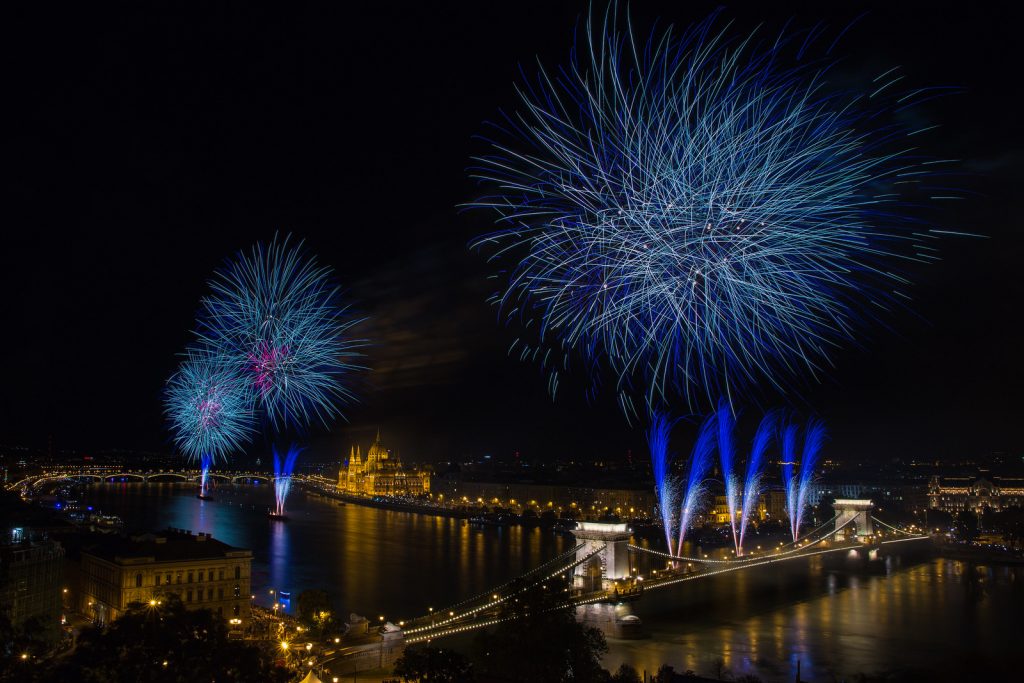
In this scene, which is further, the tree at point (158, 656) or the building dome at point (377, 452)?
the building dome at point (377, 452)

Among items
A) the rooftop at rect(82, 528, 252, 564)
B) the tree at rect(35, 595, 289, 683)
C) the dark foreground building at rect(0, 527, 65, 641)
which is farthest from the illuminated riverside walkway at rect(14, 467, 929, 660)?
the tree at rect(35, 595, 289, 683)

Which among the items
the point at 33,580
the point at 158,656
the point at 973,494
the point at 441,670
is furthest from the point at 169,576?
the point at 973,494

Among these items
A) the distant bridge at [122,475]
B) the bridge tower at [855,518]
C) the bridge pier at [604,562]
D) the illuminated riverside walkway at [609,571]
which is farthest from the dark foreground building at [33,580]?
the distant bridge at [122,475]

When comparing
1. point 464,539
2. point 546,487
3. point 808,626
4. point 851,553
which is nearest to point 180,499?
point 546,487

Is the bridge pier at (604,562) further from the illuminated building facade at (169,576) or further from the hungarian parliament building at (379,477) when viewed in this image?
the hungarian parliament building at (379,477)

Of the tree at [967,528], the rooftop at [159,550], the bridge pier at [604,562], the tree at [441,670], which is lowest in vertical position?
the tree at [967,528]

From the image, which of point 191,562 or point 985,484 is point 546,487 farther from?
point 191,562
